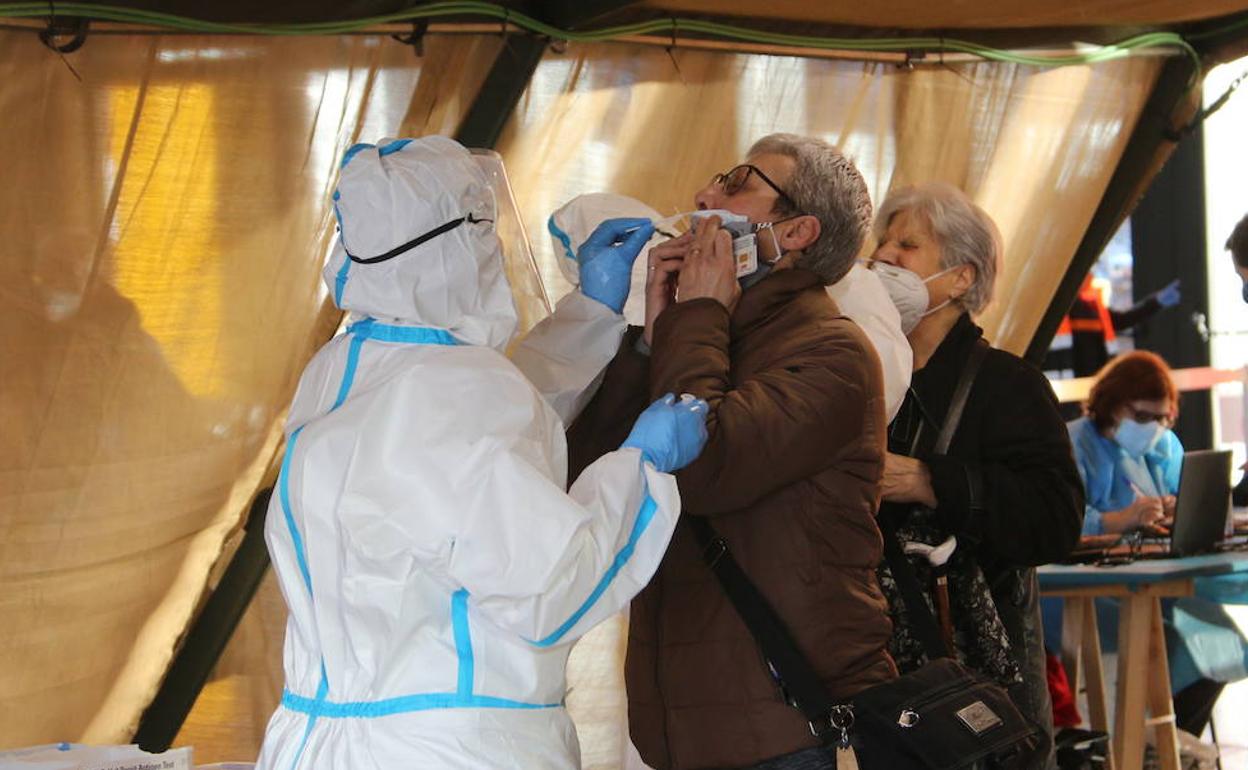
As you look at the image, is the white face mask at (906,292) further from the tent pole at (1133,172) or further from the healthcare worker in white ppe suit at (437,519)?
the tent pole at (1133,172)

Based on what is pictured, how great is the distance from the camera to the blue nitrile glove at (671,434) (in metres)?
1.89

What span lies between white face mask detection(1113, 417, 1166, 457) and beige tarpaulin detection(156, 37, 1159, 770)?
4.77 ft

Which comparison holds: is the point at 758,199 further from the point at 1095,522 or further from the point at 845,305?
the point at 1095,522

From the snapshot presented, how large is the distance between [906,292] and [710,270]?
0.70m

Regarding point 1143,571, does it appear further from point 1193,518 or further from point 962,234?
point 962,234

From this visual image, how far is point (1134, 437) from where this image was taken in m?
5.74

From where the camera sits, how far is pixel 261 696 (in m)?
3.45

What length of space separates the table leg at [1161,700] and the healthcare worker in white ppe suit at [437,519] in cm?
287

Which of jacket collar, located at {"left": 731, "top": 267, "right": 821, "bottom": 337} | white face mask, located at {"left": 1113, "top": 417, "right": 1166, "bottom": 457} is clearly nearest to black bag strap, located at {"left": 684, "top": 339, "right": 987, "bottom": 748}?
jacket collar, located at {"left": 731, "top": 267, "right": 821, "bottom": 337}

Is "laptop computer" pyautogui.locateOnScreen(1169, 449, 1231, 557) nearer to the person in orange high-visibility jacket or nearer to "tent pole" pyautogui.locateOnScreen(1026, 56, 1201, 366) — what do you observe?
"tent pole" pyautogui.locateOnScreen(1026, 56, 1201, 366)

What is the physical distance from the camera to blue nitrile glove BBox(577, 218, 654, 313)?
8.10ft

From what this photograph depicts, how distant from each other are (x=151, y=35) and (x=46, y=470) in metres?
0.89

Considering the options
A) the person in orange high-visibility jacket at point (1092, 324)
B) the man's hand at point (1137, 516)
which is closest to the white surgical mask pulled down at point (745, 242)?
the man's hand at point (1137, 516)

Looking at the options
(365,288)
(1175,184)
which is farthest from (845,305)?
(1175,184)
